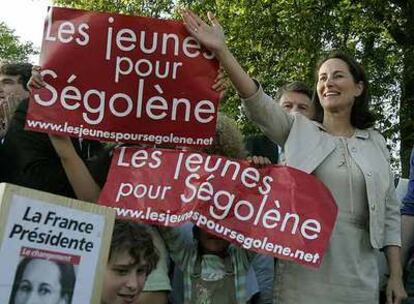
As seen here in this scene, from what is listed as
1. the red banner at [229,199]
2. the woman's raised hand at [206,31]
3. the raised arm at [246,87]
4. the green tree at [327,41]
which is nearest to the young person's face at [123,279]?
the red banner at [229,199]

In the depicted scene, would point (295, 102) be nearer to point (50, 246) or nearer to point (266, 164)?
point (266, 164)

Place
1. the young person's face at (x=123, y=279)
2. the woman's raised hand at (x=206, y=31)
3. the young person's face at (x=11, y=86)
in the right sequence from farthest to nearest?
the young person's face at (x=11, y=86), the woman's raised hand at (x=206, y=31), the young person's face at (x=123, y=279)

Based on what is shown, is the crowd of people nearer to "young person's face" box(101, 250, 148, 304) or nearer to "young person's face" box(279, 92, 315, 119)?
"young person's face" box(101, 250, 148, 304)

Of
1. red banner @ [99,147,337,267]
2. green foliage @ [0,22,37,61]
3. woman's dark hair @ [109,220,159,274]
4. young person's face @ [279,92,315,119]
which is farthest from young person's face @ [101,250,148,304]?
green foliage @ [0,22,37,61]

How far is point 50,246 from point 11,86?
7.33 ft

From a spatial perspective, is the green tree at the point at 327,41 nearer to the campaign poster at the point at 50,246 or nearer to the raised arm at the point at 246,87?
the raised arm at the point at 246,87

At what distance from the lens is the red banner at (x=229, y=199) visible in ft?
10.2

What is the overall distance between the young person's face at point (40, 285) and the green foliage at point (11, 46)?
3678cm

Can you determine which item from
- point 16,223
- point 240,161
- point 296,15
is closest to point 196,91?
point 240,161

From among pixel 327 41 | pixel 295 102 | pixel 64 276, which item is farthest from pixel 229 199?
pixel 327 41

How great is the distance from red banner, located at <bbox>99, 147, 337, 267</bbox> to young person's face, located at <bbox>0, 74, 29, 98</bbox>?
1.17 metres

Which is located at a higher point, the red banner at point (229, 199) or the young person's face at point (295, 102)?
the young person's face at point (295, 102)

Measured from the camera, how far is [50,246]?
2160mm

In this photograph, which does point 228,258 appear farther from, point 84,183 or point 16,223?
point 16,223
